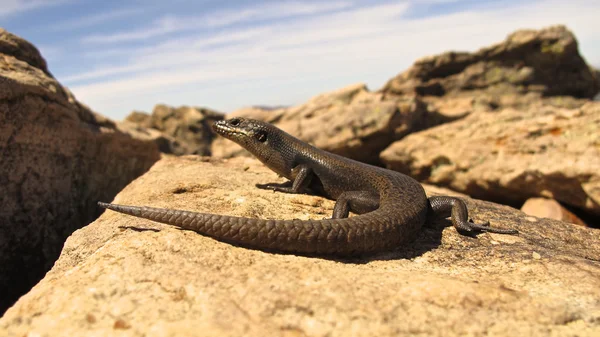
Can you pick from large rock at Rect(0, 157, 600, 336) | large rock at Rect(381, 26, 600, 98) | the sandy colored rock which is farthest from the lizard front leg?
large rock at Rect(381, 26, 600, 98)

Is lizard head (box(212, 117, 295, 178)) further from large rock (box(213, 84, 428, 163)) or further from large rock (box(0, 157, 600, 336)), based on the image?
large rock (box(213, 84, 428, 163))

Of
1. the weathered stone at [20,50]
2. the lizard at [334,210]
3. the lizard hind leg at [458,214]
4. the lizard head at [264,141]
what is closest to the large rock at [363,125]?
the lizard head at [264,141]

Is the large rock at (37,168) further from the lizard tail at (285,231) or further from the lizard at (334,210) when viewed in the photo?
the lizard tail at (285,231)

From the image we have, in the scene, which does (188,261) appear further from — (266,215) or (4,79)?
(4,79)

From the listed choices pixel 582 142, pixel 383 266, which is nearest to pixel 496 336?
pixel 383 266

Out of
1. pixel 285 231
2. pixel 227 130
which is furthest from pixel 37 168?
pixel 285 231

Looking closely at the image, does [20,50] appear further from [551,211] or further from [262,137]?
[551,211]
